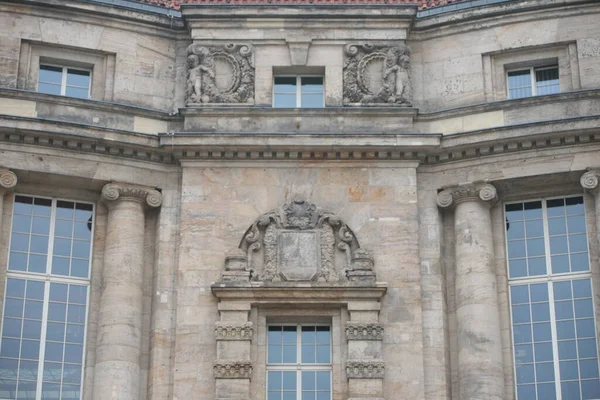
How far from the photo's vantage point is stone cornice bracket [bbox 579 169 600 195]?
2928 centimetres

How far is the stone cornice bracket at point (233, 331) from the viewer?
28.5 metres

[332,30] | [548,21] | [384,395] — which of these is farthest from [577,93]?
[384,395]

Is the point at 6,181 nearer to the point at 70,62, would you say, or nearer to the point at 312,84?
the point at 70,62

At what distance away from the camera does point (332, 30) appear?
31.4 metres

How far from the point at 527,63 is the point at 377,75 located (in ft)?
10.6

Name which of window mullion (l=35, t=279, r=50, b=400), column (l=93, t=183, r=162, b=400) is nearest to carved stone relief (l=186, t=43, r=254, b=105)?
column (l=93, t=183, r=162, b=400)

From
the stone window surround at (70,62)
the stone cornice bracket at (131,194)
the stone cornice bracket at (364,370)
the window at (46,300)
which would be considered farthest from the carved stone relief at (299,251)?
the stone window surround at (70,62)

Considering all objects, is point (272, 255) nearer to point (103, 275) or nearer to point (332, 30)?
point (103, 275)

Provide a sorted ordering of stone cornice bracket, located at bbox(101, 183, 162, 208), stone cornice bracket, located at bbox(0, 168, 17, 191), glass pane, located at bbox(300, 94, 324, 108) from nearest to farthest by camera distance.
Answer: stone cornice bracket, located at bbox(0, 168, 17, 191)
stone cornice bracket, located at bbox(101, 183, 162, 208)
glass pane, located at bbox(300, 94, 324, 108)

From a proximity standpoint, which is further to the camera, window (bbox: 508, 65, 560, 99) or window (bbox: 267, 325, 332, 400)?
window (bbox: 508, 65, 560, 99)

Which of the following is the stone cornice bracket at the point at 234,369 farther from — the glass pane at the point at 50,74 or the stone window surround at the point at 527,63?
the stone window surround at the point at 527,63

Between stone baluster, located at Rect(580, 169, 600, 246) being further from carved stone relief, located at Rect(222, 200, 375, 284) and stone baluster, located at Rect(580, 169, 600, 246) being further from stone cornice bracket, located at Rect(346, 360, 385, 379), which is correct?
stone cornice bracket, located at Rect(346, 360, 385, 379)

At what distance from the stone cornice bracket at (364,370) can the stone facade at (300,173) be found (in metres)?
0.04

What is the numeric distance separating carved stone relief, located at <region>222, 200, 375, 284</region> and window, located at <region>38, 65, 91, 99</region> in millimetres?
4949
